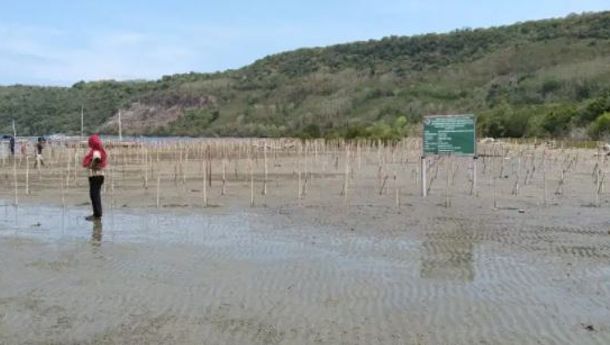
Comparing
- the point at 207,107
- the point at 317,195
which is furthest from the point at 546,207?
the point at 207,107

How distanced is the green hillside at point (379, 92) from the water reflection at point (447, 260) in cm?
3541

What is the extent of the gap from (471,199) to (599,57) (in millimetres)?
71084

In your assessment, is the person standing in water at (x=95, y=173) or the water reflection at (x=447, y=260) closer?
the water reflection at (x=447, y=260)

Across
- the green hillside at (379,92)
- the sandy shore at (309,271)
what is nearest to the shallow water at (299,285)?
the sandy shore at (309,271)

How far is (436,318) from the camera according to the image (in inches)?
290

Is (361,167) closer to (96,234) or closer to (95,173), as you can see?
(95,173)

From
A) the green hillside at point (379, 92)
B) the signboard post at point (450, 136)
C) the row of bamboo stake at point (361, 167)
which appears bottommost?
the row of bamboo stake at point (361, 167)

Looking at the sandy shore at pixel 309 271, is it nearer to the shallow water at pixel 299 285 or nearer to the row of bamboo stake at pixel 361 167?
the shallow water at pixel 299 285

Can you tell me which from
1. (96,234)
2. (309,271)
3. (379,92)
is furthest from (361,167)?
(379,92)

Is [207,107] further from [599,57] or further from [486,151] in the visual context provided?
[486,151]

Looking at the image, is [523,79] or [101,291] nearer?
[101,291]

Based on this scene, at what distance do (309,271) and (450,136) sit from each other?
10058 mm

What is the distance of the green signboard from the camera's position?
731 inches

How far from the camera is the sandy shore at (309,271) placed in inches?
276
